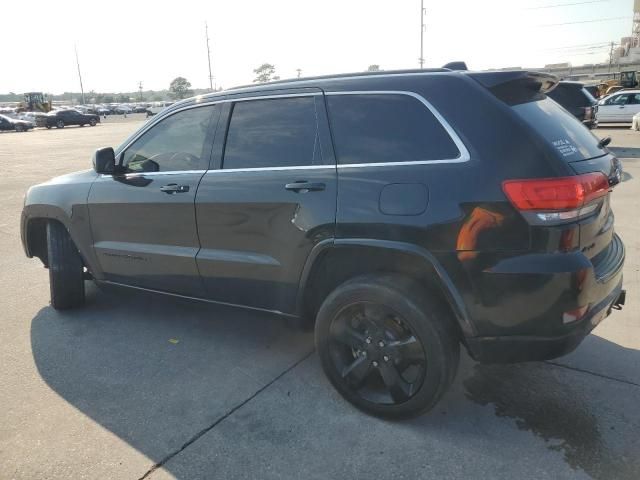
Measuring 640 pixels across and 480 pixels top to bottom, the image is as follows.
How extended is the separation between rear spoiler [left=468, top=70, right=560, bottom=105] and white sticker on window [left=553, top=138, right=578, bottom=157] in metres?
0.29

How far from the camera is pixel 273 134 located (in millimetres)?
3266

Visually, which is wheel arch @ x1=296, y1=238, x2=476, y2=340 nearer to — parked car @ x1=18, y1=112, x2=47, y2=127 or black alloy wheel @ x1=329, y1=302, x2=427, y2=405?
black alloy wheel @ x1=329, y1=302, x2=427, y2=405

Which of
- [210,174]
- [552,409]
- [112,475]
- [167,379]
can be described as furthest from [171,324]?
[552,409]

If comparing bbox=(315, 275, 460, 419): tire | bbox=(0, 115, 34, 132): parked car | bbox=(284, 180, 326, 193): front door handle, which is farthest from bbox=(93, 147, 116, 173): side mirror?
bbox=(0, 115, 34, 132): parked car

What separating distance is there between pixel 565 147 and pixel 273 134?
66.6 inches

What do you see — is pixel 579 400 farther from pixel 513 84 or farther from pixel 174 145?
pixel 174 145

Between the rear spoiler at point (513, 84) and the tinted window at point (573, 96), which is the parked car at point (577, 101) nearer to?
the tinted window at point (573, 96)

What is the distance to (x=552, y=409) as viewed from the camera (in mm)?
2928

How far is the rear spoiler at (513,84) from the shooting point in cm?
264

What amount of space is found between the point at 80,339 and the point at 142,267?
31.3 inches

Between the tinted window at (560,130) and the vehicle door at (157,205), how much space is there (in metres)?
2.02

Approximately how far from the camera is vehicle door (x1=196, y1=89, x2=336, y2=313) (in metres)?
2.98

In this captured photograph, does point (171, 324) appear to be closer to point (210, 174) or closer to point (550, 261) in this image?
point (210, 174)

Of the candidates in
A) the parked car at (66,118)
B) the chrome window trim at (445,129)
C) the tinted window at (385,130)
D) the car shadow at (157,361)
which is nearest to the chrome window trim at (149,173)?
the car shadow at (157,361)
